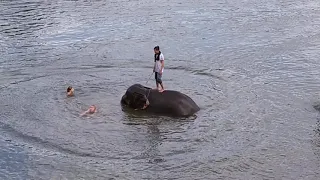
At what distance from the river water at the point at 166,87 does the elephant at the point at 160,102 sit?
1.20 ft

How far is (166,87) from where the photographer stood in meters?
21.2

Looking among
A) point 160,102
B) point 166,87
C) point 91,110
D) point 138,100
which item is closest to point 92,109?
point 91,110

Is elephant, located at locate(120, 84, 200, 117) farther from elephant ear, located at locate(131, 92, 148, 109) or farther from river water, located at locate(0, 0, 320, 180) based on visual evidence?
river water, located at locate(0, 0, 320, 180)

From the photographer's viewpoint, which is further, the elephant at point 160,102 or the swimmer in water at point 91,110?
the swimmer in water at point 91,110

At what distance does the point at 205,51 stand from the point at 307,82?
6213 millimetres

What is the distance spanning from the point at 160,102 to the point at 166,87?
273 cm

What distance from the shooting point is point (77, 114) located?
18.8 meters

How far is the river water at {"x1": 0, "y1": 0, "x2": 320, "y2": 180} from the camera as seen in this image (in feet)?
49.7

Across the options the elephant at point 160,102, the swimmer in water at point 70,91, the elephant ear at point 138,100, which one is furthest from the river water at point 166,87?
the elephant ear at point 138,100

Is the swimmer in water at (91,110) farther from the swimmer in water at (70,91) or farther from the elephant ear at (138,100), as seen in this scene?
the swimmer in water at (70,91)

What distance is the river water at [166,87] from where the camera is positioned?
15141mm

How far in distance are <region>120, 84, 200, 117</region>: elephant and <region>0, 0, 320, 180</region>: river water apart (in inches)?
14.5

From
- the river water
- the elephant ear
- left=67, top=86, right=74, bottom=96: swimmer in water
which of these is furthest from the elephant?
left=67, top=86, right=74, bottom=96: swimmer in water

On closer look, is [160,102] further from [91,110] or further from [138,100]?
[91,110]
